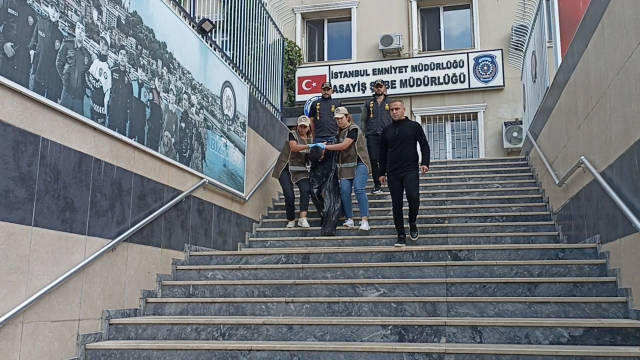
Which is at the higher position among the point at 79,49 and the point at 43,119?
the point at 79,49

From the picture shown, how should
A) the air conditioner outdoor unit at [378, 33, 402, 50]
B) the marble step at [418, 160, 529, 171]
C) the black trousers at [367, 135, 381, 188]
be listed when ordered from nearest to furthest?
the black trousers at [367, 135, 381, 188]
the marble step at [418, 160, 529, 171]
the air conditioner outdoor unit at [378, 33, 402, 50]

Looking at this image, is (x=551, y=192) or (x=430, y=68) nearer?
(x=551, y=192)

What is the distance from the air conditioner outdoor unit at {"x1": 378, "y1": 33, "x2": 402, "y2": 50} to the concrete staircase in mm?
7536

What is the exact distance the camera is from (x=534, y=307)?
14.6 feet

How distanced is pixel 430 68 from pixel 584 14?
26.0 ft

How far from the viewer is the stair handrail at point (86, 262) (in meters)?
3.71

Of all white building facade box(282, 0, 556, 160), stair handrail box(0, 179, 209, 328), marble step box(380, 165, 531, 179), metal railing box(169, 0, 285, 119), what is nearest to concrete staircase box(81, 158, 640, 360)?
stair handrail box(0, 179, 209, 328)

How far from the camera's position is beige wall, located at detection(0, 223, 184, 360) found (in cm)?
375

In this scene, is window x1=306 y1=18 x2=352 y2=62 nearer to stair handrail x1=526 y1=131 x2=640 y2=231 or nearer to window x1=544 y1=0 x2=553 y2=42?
window x1=544 y1=0 x2=553 y2=42

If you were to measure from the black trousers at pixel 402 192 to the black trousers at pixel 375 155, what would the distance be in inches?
85.2

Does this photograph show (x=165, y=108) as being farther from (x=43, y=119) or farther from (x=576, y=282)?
(x=576, y=282)

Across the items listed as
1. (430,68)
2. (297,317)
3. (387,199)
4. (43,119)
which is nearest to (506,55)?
(430,68)

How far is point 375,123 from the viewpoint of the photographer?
849 cm

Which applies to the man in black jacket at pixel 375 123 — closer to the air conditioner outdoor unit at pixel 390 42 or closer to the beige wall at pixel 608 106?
the beige wall at pixel 608 106
